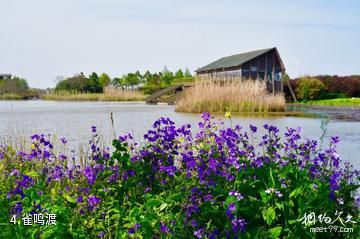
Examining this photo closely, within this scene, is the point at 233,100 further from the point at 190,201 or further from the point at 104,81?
the point at 104,81

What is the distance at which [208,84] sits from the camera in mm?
19312

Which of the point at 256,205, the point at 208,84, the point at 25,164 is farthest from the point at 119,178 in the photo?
the point at 208,84

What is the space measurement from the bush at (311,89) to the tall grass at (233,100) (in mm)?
14030

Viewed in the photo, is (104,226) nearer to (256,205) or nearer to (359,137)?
(256,205)

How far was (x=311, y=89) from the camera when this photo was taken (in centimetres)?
3153

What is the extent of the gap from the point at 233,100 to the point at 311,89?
50.7ft

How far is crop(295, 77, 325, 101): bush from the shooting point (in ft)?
103

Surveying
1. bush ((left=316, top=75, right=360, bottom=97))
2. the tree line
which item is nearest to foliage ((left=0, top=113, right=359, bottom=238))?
bush ((left=316, top=75, right=360, bottom=97))

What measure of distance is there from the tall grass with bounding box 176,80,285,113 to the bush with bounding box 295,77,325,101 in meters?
14.0

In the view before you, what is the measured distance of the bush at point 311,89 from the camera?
3153 centimetres

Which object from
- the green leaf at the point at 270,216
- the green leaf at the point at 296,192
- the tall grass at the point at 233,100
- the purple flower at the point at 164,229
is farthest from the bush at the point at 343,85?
the purple flower at the point at 164,229

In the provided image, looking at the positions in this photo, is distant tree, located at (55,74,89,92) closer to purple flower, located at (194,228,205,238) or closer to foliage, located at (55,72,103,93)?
foliage, located at (55,72,103,93)

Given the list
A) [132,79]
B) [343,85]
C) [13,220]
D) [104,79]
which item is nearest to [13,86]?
[104,79]

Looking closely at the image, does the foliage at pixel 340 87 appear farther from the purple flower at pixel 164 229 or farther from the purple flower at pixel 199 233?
the purple flower at pixel 164 229
